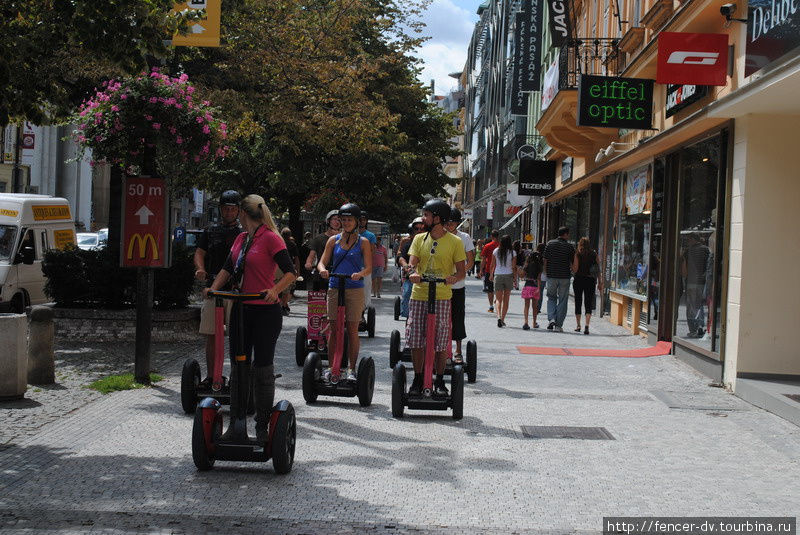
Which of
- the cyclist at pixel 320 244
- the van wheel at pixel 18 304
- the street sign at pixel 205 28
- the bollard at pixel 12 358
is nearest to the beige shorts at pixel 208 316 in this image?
the cyclist at pixel 320 244

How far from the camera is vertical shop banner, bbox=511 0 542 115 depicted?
32062mm

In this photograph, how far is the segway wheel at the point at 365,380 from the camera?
886 centimetres

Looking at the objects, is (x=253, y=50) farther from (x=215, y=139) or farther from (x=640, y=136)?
(x=640, y=136)

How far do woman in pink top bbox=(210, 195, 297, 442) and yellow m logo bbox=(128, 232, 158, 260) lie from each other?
12.9ft

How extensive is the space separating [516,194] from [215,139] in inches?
905

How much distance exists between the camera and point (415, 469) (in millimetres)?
6645

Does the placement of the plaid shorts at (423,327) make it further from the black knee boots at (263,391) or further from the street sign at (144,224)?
the street sign at (144,224)

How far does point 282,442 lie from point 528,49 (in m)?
27.8

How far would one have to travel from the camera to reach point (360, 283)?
9359 millimetres

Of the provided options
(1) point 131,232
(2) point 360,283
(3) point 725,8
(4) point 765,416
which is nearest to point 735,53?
(3) point 725,8

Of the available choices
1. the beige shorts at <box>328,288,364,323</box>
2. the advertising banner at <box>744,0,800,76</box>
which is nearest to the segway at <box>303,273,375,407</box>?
the beige shorts at <box>328,288,364,323</box>

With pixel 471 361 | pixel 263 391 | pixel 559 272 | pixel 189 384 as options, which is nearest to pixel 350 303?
pixel 189 384

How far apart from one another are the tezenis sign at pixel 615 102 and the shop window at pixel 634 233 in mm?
1986

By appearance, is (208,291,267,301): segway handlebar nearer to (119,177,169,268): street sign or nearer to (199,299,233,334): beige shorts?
(199,299,233,334): beige shorts
